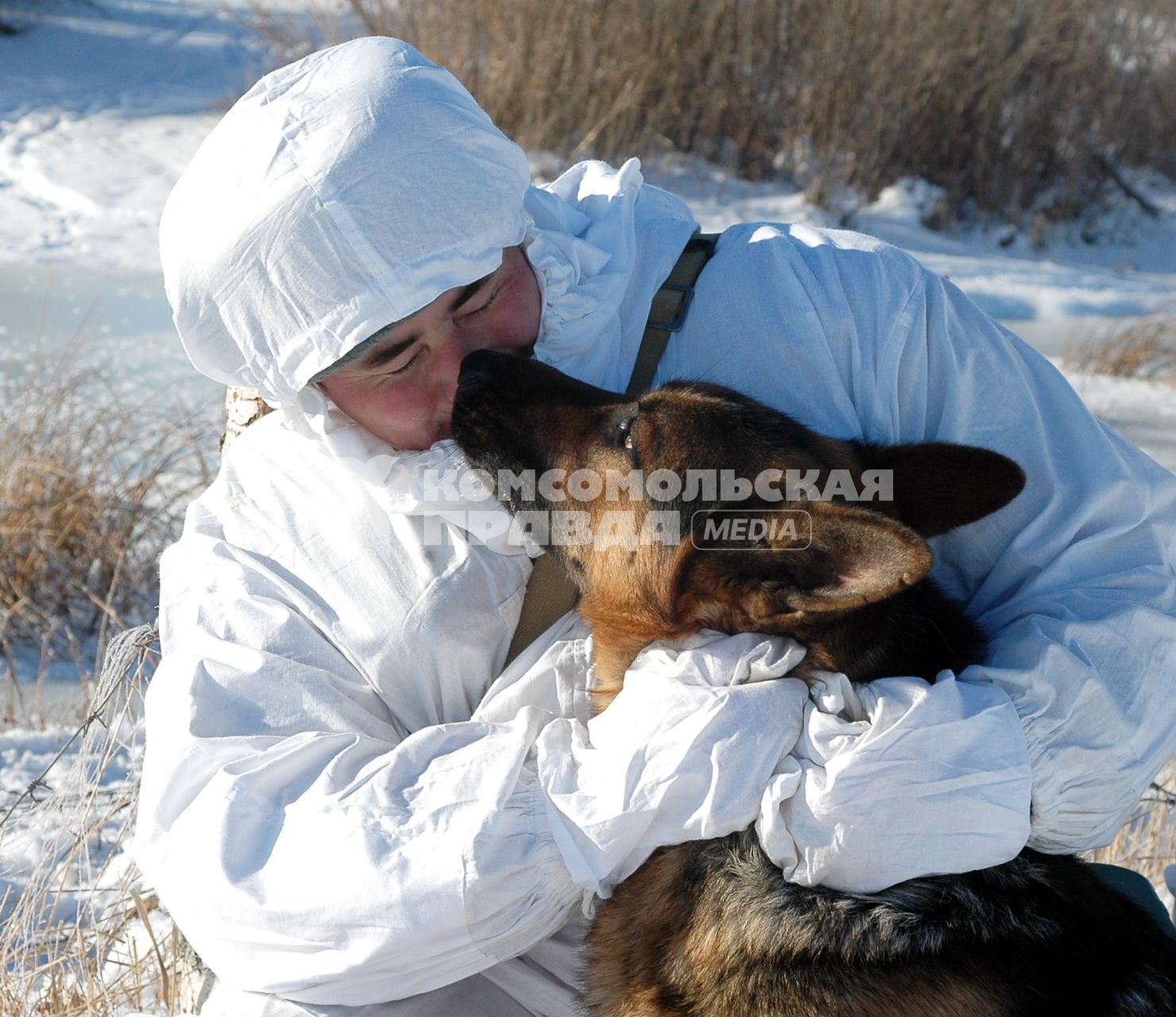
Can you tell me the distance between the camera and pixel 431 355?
265cm

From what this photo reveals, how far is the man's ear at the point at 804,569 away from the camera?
77.2 inches

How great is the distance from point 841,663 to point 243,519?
137 centimetres

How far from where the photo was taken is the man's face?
257 centimetres

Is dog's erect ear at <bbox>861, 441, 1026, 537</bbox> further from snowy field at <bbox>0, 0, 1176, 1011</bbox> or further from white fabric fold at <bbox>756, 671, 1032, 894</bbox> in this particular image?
snowy field at <bbox>0, 0, 1176, 1011</bbox>

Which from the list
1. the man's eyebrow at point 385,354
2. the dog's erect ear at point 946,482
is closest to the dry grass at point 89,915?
the man's eyebrow at point 385,354

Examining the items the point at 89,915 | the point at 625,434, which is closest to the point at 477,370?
the point at 625,434

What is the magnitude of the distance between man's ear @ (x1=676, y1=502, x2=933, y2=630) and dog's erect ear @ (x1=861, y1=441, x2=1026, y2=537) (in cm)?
28

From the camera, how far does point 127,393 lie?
6805 mm

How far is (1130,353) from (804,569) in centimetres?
842

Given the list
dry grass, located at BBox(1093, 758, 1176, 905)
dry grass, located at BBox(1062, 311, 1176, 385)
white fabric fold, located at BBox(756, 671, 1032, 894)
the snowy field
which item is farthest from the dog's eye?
dry grass, located at BBox(1062, 311, 1176, 385)

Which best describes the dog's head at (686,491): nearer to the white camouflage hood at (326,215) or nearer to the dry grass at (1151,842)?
the white camouflage hood at (326,215)

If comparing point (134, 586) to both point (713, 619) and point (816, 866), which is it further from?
point (816, 866)

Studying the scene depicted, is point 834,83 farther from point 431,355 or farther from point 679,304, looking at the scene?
point 431,355

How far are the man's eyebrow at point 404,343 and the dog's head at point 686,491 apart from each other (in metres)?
0.14
